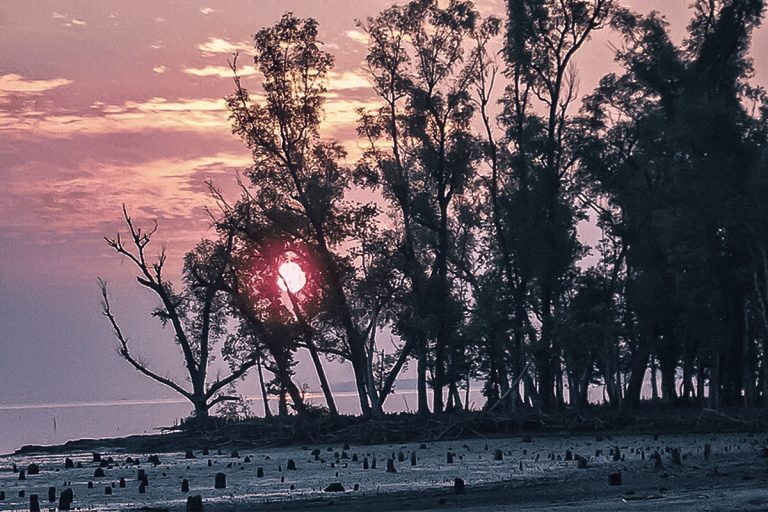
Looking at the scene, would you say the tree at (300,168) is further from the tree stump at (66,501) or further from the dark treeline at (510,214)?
the tree stump at (66,501)

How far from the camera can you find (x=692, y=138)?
50344 millimetres

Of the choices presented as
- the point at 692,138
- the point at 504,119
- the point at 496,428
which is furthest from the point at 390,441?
the point at 504,119

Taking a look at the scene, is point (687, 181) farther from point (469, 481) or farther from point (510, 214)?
point (469, 481)

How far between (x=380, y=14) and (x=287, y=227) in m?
12.6

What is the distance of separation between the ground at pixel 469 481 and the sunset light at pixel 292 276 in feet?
60.8

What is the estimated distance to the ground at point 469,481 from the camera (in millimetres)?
19297

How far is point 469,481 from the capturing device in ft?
82.3

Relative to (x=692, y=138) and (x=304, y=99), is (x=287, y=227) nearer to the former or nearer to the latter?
(x=304, y=99)

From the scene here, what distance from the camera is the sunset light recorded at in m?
57.5

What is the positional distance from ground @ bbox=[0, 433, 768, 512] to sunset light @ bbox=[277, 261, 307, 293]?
60.8 ft

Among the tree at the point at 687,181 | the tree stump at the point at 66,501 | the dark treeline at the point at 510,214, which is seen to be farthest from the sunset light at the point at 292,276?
the tree stump at the point at 66,501

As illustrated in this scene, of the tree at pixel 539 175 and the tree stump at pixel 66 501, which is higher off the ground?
the tree at pixel 539 175

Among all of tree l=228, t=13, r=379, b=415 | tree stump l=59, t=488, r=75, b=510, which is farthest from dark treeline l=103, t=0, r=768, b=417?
tree stump l=59, t=488, r=75, b=510

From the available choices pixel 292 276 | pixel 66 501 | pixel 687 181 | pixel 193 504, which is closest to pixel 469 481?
pixel 193 504
